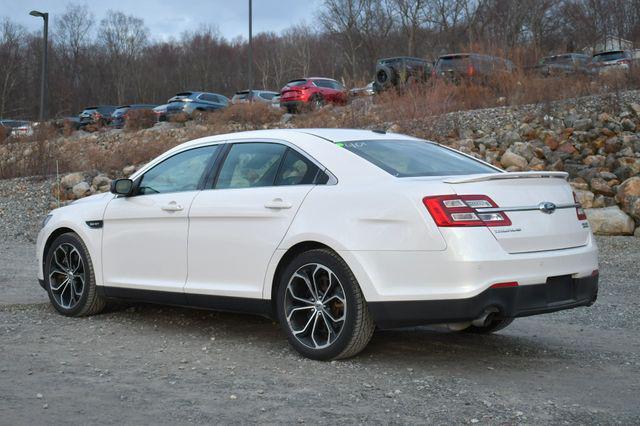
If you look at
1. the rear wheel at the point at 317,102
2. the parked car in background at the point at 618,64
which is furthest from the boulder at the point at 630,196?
the rear wheel at the point at 317,102

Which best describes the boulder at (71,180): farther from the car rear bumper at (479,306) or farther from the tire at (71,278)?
the car rear bumper at (479,306)

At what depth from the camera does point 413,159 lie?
5758mm

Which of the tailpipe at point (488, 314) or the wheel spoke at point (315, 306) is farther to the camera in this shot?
the wheel spoke at point (315, 306)

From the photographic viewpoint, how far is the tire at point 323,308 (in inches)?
203

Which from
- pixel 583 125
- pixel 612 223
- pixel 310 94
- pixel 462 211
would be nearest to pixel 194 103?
pixel 310 94

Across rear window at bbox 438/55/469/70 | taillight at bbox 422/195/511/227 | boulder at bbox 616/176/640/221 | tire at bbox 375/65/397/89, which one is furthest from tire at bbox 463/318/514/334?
tire at bbox 375/65/397/89

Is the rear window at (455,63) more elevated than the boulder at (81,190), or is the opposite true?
the rear window at (455,63)

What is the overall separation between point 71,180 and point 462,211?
1626 cm

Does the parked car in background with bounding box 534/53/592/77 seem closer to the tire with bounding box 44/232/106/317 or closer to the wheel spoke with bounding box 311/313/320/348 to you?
the tire with bounding box 44/232/106/317

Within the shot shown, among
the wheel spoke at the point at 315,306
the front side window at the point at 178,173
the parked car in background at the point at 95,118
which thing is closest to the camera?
the wheel spoke at the point at 315,306

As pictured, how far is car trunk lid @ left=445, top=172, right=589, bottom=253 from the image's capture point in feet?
16.4

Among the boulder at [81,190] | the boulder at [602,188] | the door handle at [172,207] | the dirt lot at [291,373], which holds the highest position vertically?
the door handle at [172,207]

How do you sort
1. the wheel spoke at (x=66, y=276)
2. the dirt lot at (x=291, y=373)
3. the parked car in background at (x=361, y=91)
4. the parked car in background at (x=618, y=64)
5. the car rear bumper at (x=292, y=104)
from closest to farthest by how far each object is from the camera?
the dirt lot at (x=291, y=373) < the wheel spoke at (x=66, y=276) < the parked car in background at (x=618, y=64) < the parked car in background at (x=361, y=91) < the car rear bumper at (x=292, y=104)

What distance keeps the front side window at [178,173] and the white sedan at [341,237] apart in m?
0.01
